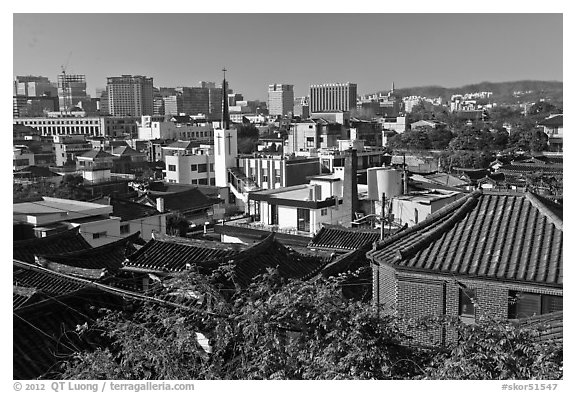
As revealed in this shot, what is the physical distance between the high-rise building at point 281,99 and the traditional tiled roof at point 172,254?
76145 mm

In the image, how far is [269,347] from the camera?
3.35 meters

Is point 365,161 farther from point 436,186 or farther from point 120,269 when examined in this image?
point 120,269

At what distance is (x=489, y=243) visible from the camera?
500cm

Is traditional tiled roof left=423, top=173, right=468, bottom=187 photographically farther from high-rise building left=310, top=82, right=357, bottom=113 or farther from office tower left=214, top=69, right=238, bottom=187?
high-rise building left=310, top=82, right=357, bottom=113

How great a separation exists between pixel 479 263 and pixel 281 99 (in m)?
81.2

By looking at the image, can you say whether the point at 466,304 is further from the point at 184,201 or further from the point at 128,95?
the point at 128,95

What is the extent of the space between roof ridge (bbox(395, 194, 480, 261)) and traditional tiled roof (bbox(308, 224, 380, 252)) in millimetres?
4101

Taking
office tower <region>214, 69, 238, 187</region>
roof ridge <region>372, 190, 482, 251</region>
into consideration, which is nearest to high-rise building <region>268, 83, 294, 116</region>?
office tower <region>214, 69, 238, 187</region>

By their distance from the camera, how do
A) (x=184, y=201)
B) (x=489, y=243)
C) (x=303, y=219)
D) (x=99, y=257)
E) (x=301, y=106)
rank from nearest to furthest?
(x=489, y=243) < (x=99, y=257) < (x=303, y=219) < (x=184, y=201) < (x=301, y=106)

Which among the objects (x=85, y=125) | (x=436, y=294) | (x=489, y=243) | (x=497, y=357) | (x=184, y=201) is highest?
(x=85, y=125)

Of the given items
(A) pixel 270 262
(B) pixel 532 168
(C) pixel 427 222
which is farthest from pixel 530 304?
(B) pixel 532 168

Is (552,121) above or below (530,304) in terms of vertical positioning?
above

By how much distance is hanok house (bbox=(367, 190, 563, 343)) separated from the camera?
4574mm
